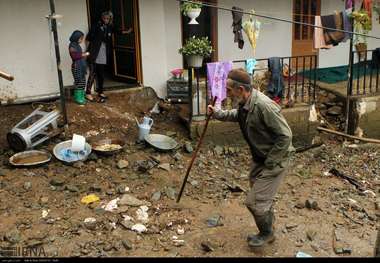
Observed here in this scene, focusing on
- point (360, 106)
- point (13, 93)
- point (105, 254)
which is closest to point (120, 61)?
point (13, 93)

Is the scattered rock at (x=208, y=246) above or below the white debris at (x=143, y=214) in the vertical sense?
below

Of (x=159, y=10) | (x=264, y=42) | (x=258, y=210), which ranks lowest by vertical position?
(x=258, y=210)

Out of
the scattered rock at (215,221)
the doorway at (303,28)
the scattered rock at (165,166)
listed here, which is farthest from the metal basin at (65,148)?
the doorway at (303,28)

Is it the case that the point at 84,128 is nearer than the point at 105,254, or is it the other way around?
the point at 105,254

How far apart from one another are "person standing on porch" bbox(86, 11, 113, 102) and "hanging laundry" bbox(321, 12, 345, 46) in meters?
4.36

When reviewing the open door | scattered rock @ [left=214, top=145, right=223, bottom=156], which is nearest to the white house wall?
the open door

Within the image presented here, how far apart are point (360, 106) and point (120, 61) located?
17.5 ft

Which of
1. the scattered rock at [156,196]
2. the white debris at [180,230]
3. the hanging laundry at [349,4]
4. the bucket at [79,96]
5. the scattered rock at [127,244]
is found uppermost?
the hanging laundry at [349,4]

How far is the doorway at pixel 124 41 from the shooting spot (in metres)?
10.1

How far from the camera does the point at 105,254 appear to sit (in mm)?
5078

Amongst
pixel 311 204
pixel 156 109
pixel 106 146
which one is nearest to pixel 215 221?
pixel 311 204

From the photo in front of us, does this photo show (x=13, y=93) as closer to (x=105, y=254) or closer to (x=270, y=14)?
(x=105, y=254)

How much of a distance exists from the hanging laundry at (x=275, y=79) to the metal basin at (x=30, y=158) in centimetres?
433

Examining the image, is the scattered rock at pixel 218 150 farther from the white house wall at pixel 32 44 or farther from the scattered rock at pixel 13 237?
the scattered rock at pixel 13 237
